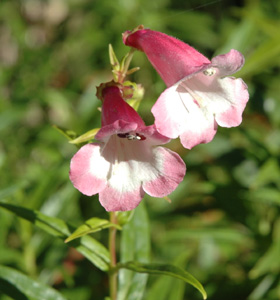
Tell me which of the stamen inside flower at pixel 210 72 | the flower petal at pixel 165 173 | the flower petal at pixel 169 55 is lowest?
the flower petal at pixel 165 173

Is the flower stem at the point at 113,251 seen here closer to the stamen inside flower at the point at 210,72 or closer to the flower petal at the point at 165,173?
the flower petal at the point at 165,173

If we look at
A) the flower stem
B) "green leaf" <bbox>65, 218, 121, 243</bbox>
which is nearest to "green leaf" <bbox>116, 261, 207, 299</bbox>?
the flower stem

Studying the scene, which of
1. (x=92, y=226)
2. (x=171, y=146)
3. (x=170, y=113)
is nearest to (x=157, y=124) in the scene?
(x=170, y=113)

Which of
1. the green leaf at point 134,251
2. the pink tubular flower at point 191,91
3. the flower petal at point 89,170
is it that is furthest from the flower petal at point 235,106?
the green leaf at point 134,251

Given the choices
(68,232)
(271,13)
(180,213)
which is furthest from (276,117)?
(68,232)

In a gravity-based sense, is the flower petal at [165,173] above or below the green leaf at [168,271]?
above

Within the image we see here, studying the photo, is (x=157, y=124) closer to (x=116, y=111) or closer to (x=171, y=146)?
(x=116, y=111)

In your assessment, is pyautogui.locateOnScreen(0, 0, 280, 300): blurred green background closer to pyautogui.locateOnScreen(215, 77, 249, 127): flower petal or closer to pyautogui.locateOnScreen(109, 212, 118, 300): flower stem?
pyautogui.locateOnScreen(109, 212, 118, 300): flower stem
